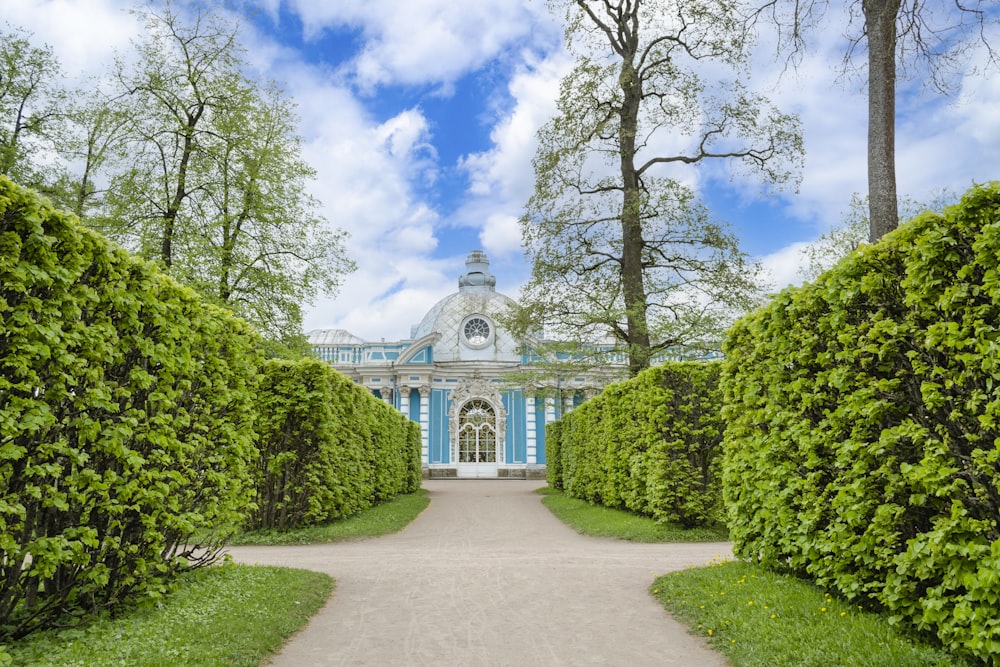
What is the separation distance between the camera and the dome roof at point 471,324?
1336 inches

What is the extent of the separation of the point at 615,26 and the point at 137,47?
12280 millimetres

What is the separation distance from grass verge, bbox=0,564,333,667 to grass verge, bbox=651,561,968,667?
3.12 meters

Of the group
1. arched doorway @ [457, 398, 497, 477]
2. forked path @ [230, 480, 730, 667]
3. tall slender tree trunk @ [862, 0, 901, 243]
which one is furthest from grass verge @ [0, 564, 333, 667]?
arched doorway @ [457, 398, 497, 477]

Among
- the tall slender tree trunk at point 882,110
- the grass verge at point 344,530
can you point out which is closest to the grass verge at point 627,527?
the grass verge at point 344,530

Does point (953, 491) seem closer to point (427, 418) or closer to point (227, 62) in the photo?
point (227, 62)

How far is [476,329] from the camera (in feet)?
113

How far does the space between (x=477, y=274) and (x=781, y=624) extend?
111ft

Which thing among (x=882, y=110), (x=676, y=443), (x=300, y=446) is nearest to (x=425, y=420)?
(x=300, y=446)

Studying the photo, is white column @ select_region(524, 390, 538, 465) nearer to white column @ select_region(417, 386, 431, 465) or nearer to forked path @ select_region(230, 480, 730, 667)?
white column @ select_region(417, 386, 431, 465)

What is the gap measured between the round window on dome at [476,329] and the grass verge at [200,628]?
2778 centimetres

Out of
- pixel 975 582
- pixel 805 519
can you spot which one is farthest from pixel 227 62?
pixel 975 582

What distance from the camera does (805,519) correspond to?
5473 millimetres

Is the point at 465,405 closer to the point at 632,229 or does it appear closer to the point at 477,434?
the point at 477,434

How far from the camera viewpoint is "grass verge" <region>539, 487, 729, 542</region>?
10500 millimetres
